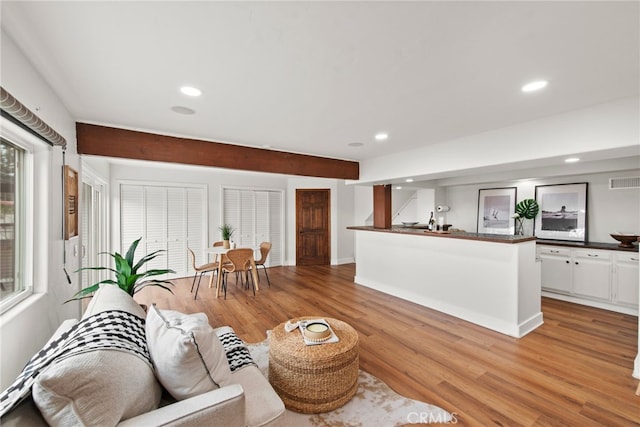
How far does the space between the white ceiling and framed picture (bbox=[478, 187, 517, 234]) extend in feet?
9.11

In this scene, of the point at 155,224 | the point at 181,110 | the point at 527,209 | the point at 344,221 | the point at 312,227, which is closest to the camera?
the point at 181,110

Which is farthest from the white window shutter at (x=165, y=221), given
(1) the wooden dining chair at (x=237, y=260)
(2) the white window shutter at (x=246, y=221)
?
(1) the wooden dining chair at (x=237, y=260)

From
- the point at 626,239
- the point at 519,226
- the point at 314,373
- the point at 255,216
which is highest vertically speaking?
the point at 255,216

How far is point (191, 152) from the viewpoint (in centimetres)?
319

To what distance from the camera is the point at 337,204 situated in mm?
6836

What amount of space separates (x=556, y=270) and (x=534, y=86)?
10.8 feet

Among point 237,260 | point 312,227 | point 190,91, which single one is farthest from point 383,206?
point 190,91

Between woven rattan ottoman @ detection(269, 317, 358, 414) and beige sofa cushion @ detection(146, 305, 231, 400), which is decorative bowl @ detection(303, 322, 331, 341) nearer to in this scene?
woven rattan ottoman @ detection(269, 317, 358, 414)

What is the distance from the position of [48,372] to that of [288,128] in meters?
2.46

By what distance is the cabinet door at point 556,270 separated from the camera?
3842 millimetres

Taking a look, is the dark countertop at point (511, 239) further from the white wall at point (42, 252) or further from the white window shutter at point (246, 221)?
the white wall at point (42, 252)

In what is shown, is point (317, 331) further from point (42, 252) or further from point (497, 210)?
point (497, 210)

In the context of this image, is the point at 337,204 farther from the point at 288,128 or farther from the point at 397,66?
the point at 397,66

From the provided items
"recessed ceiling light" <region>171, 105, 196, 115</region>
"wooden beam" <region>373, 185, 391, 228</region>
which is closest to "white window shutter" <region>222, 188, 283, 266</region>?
"wooden beam" <region>373, 185, 391, 228</region>
